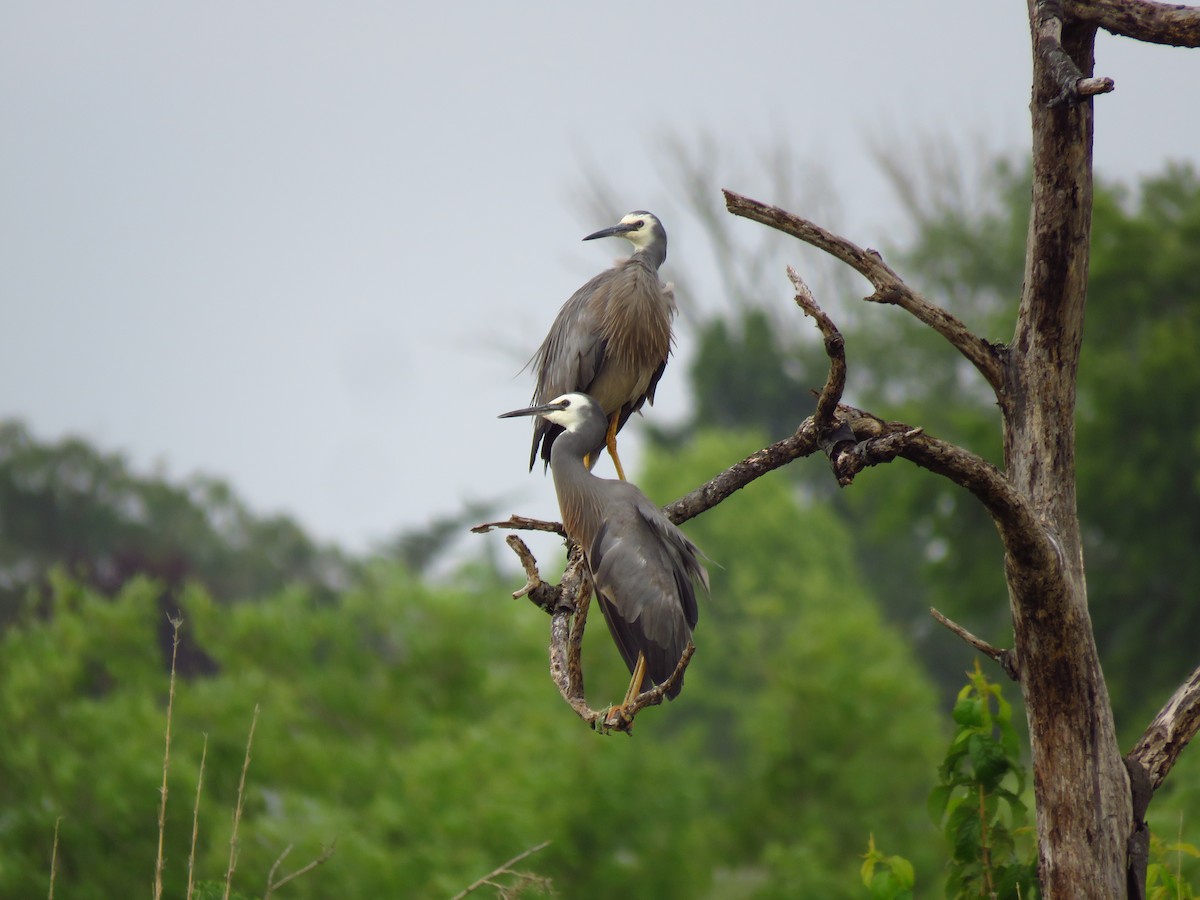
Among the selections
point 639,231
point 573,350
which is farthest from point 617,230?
point 573,350

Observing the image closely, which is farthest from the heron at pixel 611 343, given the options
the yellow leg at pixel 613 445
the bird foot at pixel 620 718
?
the bird foot at pixel 620 718

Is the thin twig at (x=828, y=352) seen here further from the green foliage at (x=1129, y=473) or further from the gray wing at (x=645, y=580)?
the green foliage at (x=1129, y=473)

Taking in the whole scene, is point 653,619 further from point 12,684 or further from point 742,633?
point 742,633

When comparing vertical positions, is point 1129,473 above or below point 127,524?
below

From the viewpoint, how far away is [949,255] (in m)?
37.8

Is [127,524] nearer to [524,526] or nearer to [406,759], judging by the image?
[406,759]

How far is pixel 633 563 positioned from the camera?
5773mm

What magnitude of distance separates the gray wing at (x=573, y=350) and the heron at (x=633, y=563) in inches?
50.4

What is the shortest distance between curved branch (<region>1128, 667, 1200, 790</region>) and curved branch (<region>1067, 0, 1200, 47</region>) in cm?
223

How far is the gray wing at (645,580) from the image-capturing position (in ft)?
18.8

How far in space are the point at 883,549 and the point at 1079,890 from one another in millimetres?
→ 40094

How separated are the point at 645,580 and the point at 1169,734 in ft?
6.81

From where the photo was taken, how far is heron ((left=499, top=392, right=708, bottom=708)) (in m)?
5.75

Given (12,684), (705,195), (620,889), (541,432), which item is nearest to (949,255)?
(705,195)
